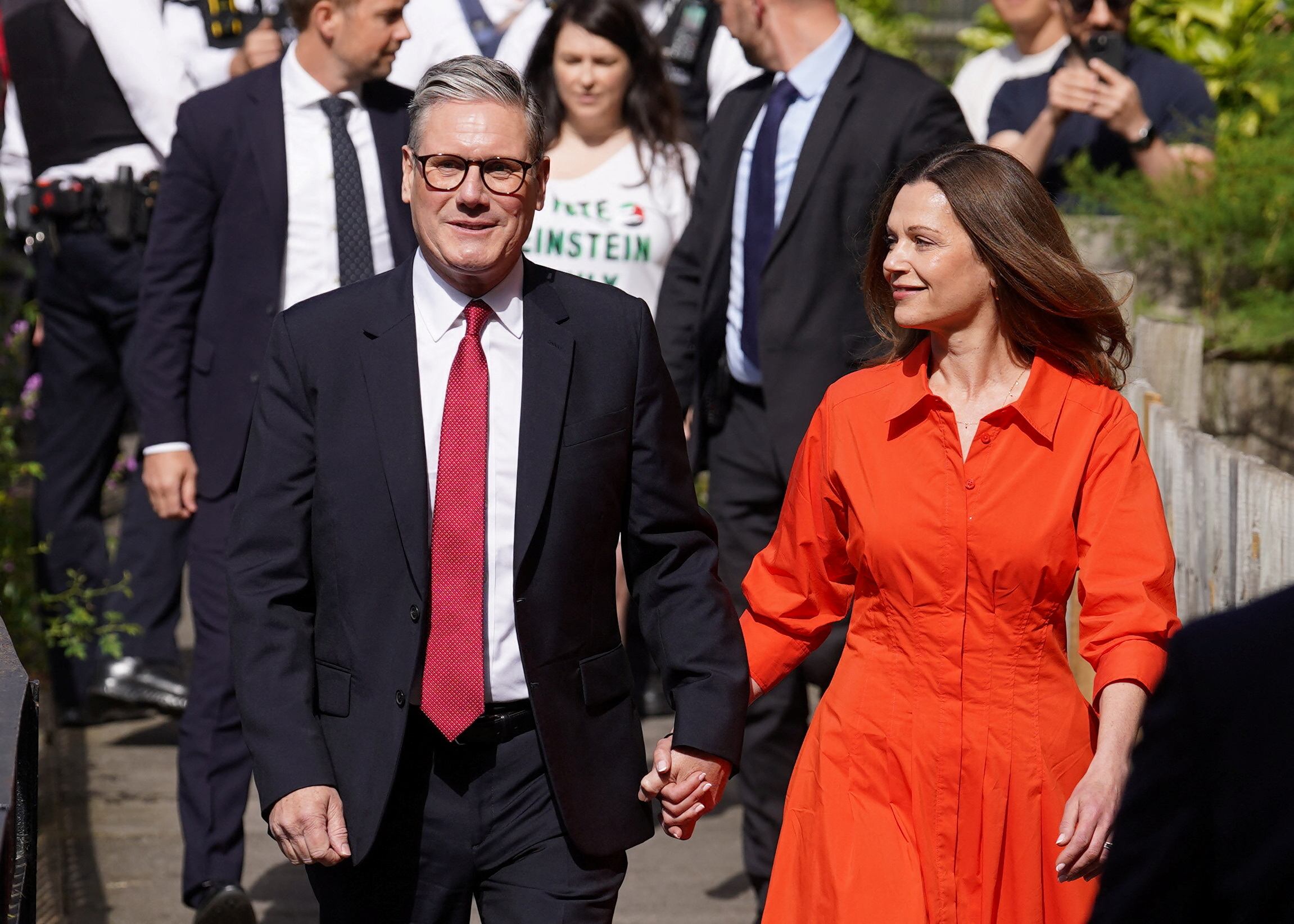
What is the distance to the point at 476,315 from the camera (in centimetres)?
318

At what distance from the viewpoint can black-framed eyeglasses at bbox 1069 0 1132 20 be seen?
20.6 ft

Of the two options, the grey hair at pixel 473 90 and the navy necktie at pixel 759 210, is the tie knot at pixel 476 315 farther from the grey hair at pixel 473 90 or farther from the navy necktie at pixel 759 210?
the navy necktie at pixel 759 210

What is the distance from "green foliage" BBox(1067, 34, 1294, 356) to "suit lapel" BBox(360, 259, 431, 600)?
3.62 metres

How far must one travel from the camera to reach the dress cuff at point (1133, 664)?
9.93 ft

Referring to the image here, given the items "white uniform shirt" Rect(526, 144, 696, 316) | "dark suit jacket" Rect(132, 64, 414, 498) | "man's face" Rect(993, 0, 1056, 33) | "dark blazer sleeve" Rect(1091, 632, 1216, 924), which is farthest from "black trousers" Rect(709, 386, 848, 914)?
"dark blazer sleeve" Rect(1091, 632, 1216, 924)

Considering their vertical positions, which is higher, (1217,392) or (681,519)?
(681,519)

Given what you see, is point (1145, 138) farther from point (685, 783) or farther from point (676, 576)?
point (685, 783)

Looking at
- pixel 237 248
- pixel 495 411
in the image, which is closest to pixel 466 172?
pixel 495 411

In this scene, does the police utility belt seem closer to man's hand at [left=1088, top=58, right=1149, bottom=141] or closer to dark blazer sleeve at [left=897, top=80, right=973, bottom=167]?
dark blazer sleeve at [left=897, top=80, right=973, bottom=167]

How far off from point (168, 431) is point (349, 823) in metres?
2.18

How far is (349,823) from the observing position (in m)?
3.03

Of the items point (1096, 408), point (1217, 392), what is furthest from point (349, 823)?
point (1217, 392)

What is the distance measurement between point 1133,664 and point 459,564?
118cm

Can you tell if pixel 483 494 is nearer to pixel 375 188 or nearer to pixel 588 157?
pixel 375 188
